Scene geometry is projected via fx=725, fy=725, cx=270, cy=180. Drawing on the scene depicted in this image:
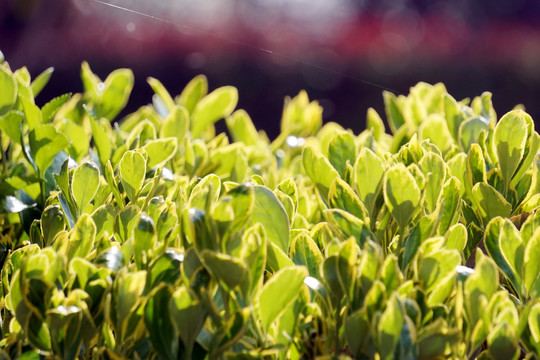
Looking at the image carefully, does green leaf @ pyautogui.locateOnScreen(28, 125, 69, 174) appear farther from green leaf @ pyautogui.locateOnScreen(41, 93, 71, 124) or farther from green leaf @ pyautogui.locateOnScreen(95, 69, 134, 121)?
green leaf @ pyautogui.locateOnScreen(95, 69, 134, 121)

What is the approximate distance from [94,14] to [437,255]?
8.43m

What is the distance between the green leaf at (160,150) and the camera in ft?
4.96

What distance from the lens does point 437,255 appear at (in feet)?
3.36

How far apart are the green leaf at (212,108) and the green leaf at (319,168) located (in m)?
0.82

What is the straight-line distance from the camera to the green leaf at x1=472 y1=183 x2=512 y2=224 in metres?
1.27

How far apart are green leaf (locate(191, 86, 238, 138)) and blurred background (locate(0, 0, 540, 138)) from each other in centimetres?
557

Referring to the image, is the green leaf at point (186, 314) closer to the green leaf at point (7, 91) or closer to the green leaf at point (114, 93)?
the green leaf at point (7, 91)

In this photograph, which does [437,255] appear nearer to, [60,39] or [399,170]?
[399,170]

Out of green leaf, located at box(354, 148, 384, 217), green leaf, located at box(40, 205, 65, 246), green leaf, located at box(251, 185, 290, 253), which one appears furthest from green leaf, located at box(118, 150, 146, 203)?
green leaf, located at box(354, 148, 384, 217)

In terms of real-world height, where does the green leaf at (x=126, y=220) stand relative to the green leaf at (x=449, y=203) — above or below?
below

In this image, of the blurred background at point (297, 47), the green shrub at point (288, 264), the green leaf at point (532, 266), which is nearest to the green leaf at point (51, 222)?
the green shrub at point (288, 264)

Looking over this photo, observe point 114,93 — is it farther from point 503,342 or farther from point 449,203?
Answer: point 503,342

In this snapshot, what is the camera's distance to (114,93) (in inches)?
79.0

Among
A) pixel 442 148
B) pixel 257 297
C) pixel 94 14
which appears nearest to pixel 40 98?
pixel 94 14
